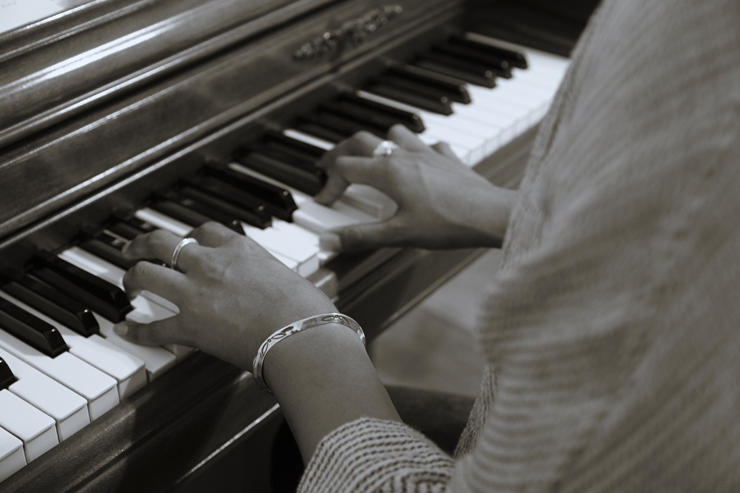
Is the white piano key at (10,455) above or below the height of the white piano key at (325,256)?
below

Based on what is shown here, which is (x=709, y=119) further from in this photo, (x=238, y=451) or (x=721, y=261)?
(x=238, y=451)

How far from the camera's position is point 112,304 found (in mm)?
891

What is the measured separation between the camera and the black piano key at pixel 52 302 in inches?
33.9

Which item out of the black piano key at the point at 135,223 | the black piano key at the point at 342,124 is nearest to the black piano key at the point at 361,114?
the black piano key at the point at 342,124

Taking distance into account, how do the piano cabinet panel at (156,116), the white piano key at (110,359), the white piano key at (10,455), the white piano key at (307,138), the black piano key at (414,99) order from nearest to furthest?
1. the white piano key at (10,455)
2. the white piano key at (110,359)
3. the piano cabinet panel at (156,116)
4. the white piano key at (307,138)
5. the black piano key at (414,99)

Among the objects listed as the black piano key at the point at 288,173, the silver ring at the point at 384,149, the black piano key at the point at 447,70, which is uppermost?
the black piano key at the point at 447,70

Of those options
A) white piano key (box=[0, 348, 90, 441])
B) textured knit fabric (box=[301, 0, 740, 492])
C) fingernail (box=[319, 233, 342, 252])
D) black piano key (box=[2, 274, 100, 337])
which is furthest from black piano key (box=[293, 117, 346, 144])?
Result: textured knit fabric (box=[301, 0, 740, 492])

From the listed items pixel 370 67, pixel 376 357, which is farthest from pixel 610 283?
pixel 376 357

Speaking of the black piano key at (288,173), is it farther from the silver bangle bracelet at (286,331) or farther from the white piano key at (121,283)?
the silver bangle bracelet at (286,331)

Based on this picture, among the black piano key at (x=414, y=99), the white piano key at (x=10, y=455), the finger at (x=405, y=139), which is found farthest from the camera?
the black piano key at (x=414, y=99)

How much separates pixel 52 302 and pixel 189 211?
0.25m

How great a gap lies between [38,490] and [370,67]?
102 centimetres

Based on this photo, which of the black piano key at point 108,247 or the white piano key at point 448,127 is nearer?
the black piano key at point 108,247

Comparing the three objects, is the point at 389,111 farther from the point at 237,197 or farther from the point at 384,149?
A: the point at 237,197
